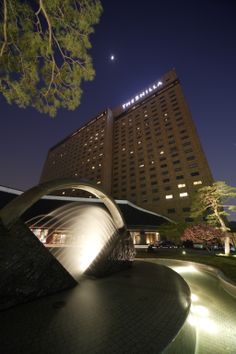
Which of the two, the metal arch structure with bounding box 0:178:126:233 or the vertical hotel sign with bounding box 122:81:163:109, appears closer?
the metal arch structure with bounding box 0:178:126:233

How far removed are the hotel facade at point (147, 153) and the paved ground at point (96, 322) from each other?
42.1 meters

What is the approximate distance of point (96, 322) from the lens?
3.24 meters

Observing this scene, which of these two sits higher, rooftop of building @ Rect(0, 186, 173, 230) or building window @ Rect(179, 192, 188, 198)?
building window @ Rect(179, 192, 188, 198)

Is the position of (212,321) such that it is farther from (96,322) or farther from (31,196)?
(31,196)

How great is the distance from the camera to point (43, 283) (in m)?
4.70

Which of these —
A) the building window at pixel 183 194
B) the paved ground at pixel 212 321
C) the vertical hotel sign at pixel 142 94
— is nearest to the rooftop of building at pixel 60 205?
the building window at pixel 183 194

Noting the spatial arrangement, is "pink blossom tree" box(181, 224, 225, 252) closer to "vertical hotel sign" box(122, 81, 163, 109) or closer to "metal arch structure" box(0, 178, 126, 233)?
"metal arch structure" box(0, 178, 126, 233)

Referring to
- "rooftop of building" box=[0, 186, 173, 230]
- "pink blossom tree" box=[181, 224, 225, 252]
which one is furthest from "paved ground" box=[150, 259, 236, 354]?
"rooftop of building" box=[0, 186, 173, 230]

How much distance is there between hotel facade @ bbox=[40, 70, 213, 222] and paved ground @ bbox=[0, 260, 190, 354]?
138 ft

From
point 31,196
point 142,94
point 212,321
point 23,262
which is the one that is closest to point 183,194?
point 212,321

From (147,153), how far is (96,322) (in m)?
58.6

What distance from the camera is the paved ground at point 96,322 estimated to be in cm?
251

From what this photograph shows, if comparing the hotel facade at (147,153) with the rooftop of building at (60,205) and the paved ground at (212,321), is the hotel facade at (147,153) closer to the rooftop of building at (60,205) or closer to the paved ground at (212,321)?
the rooftop of building at (60,205)

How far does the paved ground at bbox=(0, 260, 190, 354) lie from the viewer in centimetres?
251
